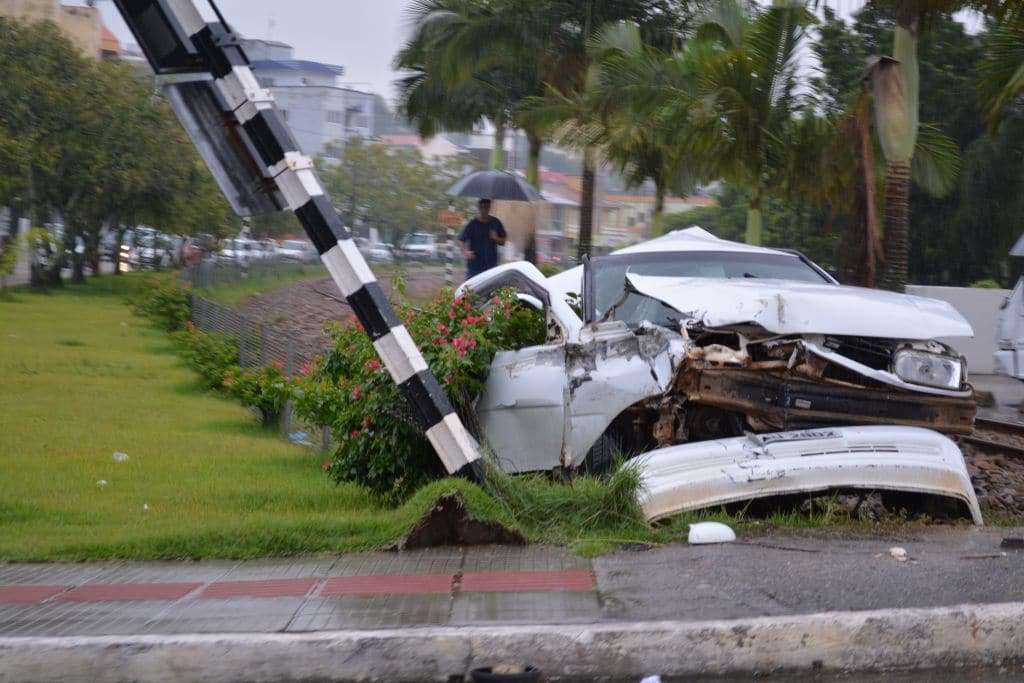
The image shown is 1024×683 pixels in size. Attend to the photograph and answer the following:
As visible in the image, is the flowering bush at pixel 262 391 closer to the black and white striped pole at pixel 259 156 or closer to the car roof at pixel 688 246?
the car roof at pixel 688 246

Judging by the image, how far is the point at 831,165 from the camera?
16.5 meters

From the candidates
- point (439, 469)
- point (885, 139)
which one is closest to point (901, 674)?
point (439, 469)

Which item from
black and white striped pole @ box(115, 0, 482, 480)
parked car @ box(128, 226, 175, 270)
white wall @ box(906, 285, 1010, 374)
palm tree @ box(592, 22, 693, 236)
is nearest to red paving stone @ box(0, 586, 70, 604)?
black and white striped pole @ box(115, 0, 482, 480)

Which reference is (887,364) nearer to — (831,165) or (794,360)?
(794,360)

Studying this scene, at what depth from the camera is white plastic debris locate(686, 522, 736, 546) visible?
6.29 meters

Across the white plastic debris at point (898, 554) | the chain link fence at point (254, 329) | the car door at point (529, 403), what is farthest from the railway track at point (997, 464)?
the chain link fence at point (254, 329)

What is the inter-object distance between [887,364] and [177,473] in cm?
562

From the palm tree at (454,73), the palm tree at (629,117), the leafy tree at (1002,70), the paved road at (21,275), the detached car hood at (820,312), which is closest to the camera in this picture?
the detached car hood at (820,312)

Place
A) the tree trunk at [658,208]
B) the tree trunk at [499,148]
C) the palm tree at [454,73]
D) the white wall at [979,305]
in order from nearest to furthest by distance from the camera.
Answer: the white wall at [979,305], the tree trunk at [658,208], the palm tree at [454,73], the tree trunk at [499,148]

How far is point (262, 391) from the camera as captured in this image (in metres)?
12.8

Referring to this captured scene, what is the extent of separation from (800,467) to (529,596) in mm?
1827

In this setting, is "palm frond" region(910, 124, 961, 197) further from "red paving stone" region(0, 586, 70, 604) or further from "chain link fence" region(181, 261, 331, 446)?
"red paving stone" region(0, 586, 70, 604)

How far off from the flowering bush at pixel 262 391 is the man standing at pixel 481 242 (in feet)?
7.89

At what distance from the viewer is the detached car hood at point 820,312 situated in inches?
263
